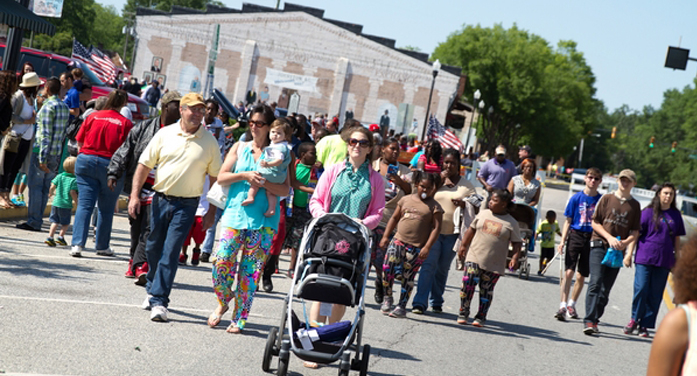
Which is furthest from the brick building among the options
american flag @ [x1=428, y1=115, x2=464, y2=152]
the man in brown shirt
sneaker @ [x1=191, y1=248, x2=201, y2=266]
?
the man in brown shirt

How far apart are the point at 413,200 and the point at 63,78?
7223 mm

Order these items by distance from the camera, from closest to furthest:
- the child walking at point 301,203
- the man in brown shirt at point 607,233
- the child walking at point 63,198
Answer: the child walking at point 63,198, the child walking at point 301,203, the man in brown shirt at point 607,233

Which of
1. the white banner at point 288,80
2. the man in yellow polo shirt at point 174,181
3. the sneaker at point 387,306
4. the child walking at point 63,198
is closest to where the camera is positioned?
the man in yellow polo shirt at point 174,181

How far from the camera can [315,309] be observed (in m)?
6.54

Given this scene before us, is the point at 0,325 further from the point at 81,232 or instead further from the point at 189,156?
the point at 81,232

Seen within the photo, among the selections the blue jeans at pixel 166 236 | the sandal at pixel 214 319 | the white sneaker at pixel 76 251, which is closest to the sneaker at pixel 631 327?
the sandal at pixel 214 319

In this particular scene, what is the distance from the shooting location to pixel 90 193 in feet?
30.8

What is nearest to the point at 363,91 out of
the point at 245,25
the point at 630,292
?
the point at 245,25

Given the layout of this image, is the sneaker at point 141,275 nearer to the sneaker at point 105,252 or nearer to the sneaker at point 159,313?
the sneaker at point 105,252

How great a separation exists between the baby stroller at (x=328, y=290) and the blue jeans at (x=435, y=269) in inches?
148

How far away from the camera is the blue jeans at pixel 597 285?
10570mm

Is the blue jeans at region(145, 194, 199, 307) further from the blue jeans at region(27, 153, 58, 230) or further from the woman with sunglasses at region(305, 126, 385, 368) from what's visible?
the blue jeans at region(27, 153, 58, 230)

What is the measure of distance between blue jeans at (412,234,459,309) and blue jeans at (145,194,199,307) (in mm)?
3527

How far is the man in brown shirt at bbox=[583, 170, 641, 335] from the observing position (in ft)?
34.6
